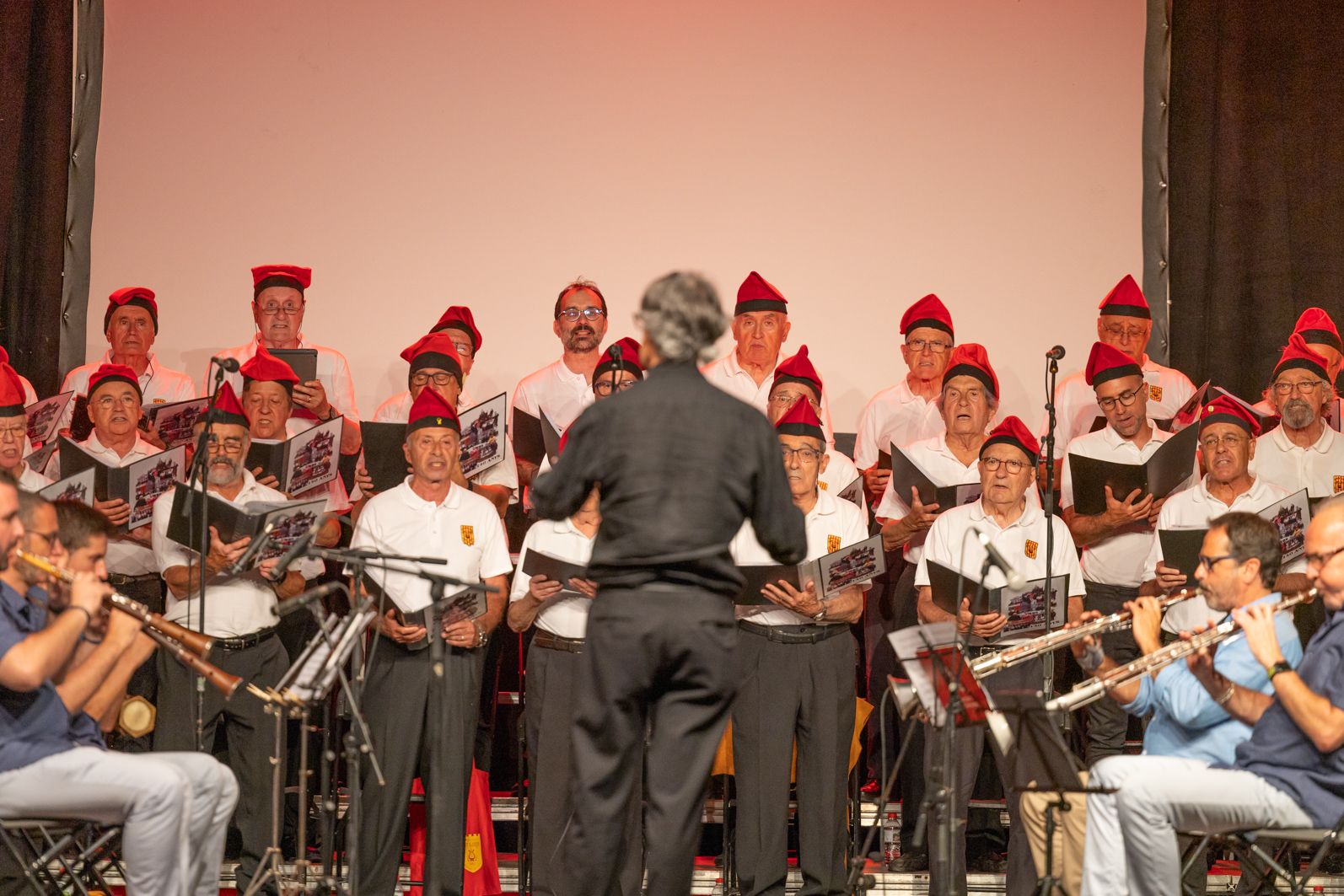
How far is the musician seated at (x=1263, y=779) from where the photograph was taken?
15.2ft

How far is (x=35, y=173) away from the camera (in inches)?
341

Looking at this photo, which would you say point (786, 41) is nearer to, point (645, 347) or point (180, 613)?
point (180, 613)

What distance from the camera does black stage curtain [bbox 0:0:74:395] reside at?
854 cm

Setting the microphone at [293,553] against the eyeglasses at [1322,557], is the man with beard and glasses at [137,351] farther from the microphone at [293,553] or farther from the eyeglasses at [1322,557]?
the eyeglasses at [1322,557]

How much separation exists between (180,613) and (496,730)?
163 centimetres

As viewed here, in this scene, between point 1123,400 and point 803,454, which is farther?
point 1123,400

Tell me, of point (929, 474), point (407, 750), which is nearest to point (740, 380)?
point (929, 474)

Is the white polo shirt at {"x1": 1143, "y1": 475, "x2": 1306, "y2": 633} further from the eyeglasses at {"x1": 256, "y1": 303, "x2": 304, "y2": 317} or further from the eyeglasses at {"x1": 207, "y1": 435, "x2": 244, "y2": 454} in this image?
the eyeglasses at {"x1": 256, "y1": 303, "x2": 304, "y2": 317}

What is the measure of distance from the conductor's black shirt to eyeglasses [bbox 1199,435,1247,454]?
3250 mm

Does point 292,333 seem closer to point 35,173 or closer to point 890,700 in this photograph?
point 35,173

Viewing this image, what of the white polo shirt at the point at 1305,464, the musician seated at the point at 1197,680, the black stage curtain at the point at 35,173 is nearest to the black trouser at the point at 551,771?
the musician seated at the point at 1197,680

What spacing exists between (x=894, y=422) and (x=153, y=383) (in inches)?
146

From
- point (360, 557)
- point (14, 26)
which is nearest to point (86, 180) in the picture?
point (14, 26)

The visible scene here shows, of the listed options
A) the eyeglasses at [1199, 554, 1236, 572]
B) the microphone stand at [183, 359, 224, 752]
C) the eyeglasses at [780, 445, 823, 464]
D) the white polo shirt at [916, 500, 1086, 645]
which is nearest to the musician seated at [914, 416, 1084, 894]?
the white polo shirt at [916, 500, 1086, 645]
